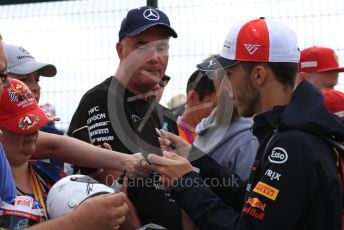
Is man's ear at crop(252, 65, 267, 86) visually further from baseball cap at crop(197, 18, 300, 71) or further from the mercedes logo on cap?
the mercedes logo on cap

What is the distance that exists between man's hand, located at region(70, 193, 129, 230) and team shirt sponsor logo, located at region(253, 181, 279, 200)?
1.86ft

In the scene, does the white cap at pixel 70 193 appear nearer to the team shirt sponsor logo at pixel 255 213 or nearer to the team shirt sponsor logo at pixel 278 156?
the team shirt sponsor logo at pixel 255 213

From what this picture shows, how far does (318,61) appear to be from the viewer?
5.70 metres

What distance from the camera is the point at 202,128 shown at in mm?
4258

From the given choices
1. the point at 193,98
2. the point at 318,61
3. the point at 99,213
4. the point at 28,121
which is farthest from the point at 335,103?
the point at 99,213

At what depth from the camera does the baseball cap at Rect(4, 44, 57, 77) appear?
4297 mm

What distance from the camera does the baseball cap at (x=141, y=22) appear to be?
4.22 metres

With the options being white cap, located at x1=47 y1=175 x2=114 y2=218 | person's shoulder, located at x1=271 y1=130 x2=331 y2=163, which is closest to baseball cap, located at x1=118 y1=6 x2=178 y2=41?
white cap, located at x1=47 y1=175 x2=114 y2=218

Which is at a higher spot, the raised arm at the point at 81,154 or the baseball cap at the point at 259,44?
the baseball cap at the point at 259,44

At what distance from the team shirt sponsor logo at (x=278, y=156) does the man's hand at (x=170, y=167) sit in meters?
0.51

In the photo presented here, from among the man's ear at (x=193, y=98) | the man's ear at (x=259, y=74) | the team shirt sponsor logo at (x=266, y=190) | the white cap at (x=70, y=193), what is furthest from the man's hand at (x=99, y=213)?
the man's ear at (x=193, y=98)

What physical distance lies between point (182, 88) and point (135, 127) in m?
2.79

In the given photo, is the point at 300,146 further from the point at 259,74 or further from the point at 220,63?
the point at 220,63

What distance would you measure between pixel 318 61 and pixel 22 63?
2.60m
